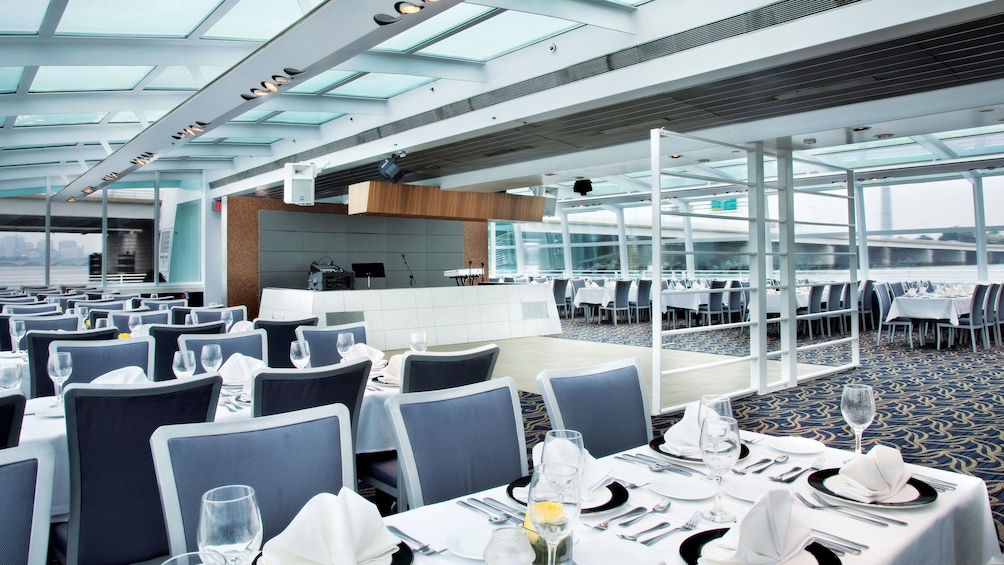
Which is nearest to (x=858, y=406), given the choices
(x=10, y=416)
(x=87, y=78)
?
(x=10, y=416)

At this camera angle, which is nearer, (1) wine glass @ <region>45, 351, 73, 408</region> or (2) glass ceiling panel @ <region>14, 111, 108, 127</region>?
(1) wine glass @ <region>45, 351, 73, 408</region>

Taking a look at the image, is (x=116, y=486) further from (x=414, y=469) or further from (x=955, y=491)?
(x=955, y=491)

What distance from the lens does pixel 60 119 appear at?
8.86m

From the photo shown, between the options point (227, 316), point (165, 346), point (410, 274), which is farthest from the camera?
point (410, 274)

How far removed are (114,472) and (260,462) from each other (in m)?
0.76

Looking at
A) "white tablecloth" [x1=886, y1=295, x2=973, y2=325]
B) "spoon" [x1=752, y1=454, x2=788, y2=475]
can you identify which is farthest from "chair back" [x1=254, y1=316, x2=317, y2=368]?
"white tablecloth" [x1=886, y1=295, x2=973, y2=325]

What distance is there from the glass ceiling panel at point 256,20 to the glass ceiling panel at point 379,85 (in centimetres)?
135

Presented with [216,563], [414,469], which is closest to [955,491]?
[414,469]

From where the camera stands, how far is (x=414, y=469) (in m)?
1.97

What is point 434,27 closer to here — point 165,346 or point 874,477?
point 165,346

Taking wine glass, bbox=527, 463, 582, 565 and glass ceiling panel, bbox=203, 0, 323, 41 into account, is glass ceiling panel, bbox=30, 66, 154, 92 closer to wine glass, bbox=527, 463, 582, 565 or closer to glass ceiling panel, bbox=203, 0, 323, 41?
glass ceiling panel, bbox=203, 0, 323, 41

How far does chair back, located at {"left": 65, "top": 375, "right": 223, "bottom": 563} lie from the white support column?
14.2m

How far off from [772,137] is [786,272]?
1351mm

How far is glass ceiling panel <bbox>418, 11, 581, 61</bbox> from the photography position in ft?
18.0
